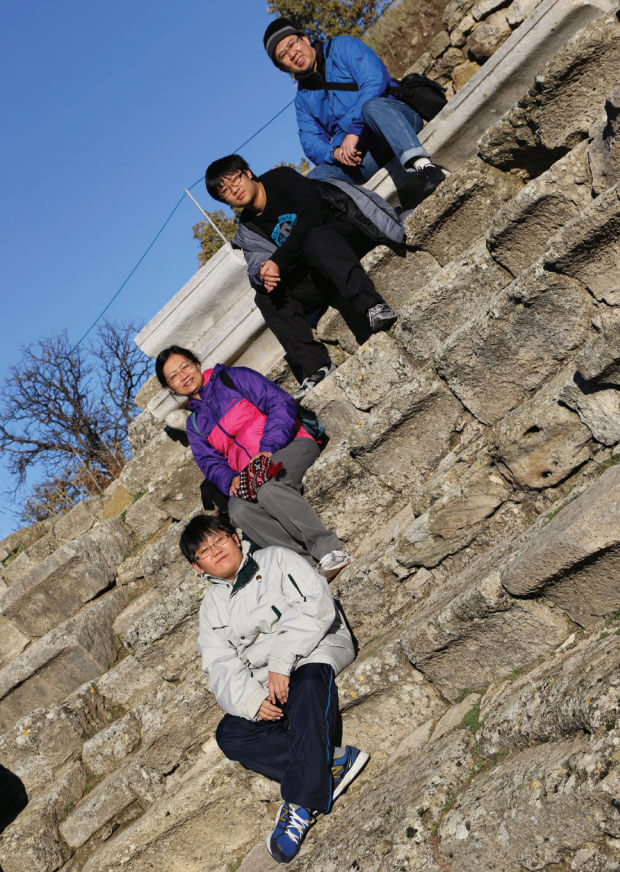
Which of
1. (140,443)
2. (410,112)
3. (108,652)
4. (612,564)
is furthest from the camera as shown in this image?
(140,443)

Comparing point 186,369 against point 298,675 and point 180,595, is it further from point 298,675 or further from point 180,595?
point 298,675

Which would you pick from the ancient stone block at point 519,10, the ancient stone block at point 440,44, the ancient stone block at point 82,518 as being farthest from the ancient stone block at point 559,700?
the ancient stone block at point 440,44

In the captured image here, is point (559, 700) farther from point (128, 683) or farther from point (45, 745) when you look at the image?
point (45, 745)

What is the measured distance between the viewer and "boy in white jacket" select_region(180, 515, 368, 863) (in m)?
3.24

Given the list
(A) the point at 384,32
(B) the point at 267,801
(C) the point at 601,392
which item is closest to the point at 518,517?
(C) the point at 601,392

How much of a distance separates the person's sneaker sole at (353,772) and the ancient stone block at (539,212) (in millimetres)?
2637

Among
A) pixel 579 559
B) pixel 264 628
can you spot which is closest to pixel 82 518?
pixel 264 628

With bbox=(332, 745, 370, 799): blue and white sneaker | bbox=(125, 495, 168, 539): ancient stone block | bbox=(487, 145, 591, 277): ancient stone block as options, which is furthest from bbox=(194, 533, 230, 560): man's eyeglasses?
bbox=(125, 495, 168, 539): ancient stone block

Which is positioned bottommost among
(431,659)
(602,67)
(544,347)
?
(431,659)

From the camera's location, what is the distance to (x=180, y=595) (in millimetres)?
4977

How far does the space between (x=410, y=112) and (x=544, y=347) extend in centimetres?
270

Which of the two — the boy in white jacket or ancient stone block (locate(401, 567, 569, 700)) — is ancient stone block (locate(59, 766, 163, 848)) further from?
ancient stone block (locate(401, 567, 569, 700))

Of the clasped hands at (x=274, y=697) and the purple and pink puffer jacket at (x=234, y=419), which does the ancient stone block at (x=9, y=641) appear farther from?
the clasped hands at (x=274, y=697)

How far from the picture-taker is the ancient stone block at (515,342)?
135 inches
